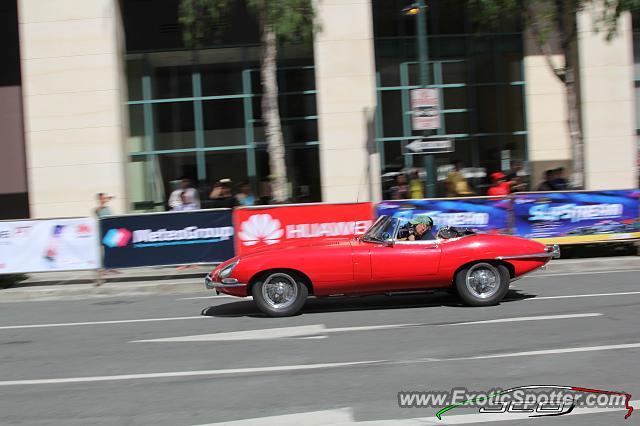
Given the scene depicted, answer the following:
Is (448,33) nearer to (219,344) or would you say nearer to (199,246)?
(199,246)

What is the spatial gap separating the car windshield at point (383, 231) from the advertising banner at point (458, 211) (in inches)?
156

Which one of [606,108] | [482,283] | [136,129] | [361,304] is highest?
[136,129]

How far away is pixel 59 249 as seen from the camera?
44.4ft

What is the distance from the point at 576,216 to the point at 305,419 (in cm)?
1027

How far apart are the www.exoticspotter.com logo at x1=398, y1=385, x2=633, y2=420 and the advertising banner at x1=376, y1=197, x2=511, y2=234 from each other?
8122mm

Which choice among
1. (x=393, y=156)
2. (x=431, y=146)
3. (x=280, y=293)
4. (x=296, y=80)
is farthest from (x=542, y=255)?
(x=296, y=80)

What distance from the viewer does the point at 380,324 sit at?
28.7ft

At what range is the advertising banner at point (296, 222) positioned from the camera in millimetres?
13586

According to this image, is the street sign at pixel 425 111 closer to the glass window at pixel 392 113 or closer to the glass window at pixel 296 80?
the glass window at pixel 392 113

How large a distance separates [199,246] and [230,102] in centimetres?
662

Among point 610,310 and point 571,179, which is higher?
point 571,179

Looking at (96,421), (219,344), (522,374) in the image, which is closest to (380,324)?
(219,344)


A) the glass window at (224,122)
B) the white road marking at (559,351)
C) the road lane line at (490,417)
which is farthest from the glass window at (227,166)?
the road lane line at (490,417)

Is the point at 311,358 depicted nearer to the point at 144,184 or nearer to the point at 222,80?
the point at 144,184
